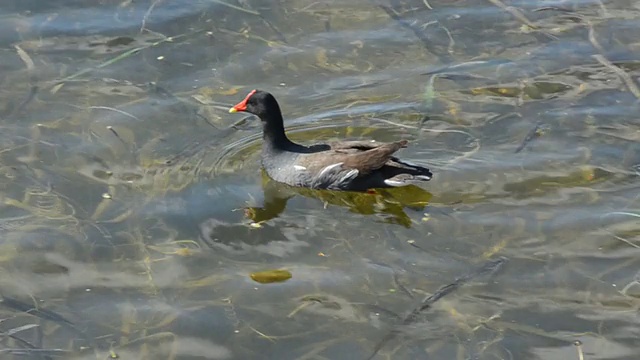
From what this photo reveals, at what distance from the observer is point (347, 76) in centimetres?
906

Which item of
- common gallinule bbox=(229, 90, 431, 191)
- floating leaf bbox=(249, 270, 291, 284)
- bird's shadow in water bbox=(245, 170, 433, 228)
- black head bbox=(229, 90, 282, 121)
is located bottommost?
bird's shadow in water bbox=(245, 170, 433, 228)

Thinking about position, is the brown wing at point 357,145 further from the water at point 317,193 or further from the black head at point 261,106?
the black head at point 261,106

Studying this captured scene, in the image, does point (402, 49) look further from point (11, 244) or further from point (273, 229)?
point (11, 244)

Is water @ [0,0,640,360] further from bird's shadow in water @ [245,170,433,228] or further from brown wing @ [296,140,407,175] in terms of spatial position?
brown wing @ [296,140,407,175]

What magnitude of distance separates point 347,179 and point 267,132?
74 cm

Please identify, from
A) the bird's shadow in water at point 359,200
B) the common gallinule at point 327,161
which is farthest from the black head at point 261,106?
the bird's shadow in water at point 359,200

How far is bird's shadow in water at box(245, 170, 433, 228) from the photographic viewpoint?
24.4ft

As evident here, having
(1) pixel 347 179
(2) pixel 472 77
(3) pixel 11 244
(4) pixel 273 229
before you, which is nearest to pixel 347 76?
(2) pixel 472 77

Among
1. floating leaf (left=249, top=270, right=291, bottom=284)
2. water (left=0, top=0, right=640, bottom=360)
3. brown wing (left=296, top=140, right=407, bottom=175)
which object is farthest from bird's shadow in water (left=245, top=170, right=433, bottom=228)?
floating leaf (left=249, top=270, right=291, bottom=284)

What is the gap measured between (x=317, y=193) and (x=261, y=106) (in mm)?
782

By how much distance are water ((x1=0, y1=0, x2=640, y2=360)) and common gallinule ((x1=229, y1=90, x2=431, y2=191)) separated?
0.12 m

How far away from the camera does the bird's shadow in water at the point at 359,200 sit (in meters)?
7.45

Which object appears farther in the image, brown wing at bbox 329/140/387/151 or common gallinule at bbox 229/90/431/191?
brown wing at bbox 329/140/387/151

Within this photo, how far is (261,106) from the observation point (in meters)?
8.03
